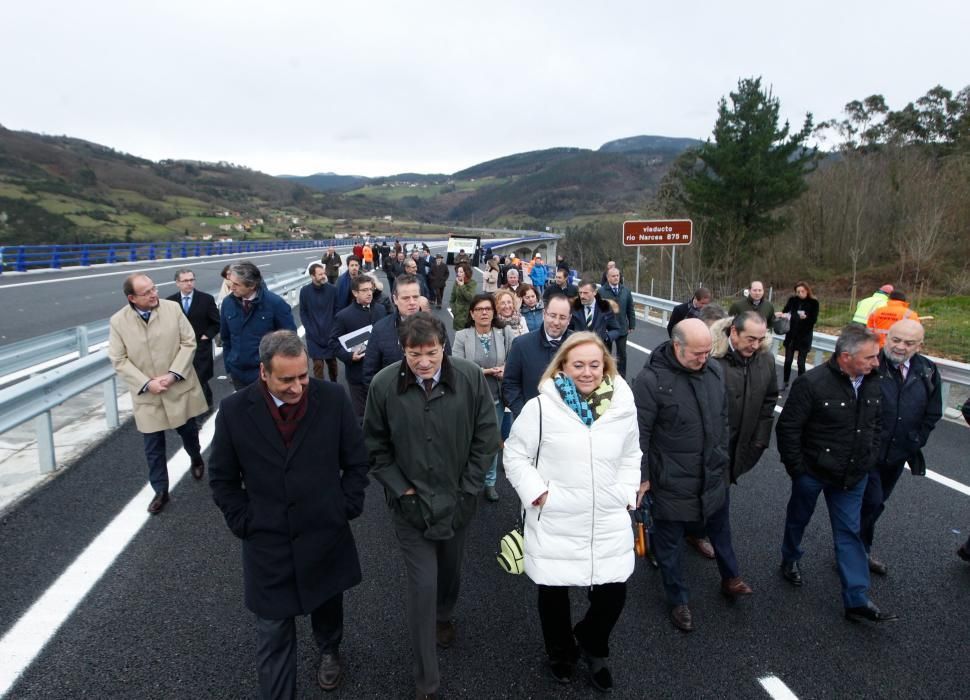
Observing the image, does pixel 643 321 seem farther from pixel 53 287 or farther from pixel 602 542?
pixel 53 287

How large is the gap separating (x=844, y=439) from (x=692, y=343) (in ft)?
4.09

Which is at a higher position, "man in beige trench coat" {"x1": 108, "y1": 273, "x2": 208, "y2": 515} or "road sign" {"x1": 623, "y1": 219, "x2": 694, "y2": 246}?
"road sign" {"x1": 623, "y1": 219, "x2": 694, "y2": 246}

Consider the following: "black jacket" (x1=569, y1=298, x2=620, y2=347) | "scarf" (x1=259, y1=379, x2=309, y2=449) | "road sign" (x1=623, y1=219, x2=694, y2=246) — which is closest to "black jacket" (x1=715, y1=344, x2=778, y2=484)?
"black jacket" (x1=569, y1=298, x2=620, y2=347)

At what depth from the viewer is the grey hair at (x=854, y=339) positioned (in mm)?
3275

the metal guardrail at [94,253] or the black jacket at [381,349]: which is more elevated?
the metal guardrail at [94,253]

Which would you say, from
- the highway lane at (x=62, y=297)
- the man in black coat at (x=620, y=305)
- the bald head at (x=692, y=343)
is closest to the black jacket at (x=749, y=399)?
the bald head at (x=692, y=343)

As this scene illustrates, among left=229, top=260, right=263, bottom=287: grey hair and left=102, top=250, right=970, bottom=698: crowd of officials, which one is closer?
left=102, top=250, right=970, bottom=698: crowd of officials

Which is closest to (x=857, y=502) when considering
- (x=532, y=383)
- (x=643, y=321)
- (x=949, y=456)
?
(x=532, y=383)

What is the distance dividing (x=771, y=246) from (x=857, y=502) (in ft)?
97.2

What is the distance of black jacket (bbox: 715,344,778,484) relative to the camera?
147 inches

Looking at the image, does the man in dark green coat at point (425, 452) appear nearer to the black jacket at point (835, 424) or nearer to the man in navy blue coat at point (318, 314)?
the black jacket at point (835, 424)

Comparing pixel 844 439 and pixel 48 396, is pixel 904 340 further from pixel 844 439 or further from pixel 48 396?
pixel 48 396

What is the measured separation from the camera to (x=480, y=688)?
2.79 metres

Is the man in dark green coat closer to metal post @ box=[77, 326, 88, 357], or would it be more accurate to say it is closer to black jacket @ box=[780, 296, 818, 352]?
metal post @ box=[77, 326, 88, 357]
